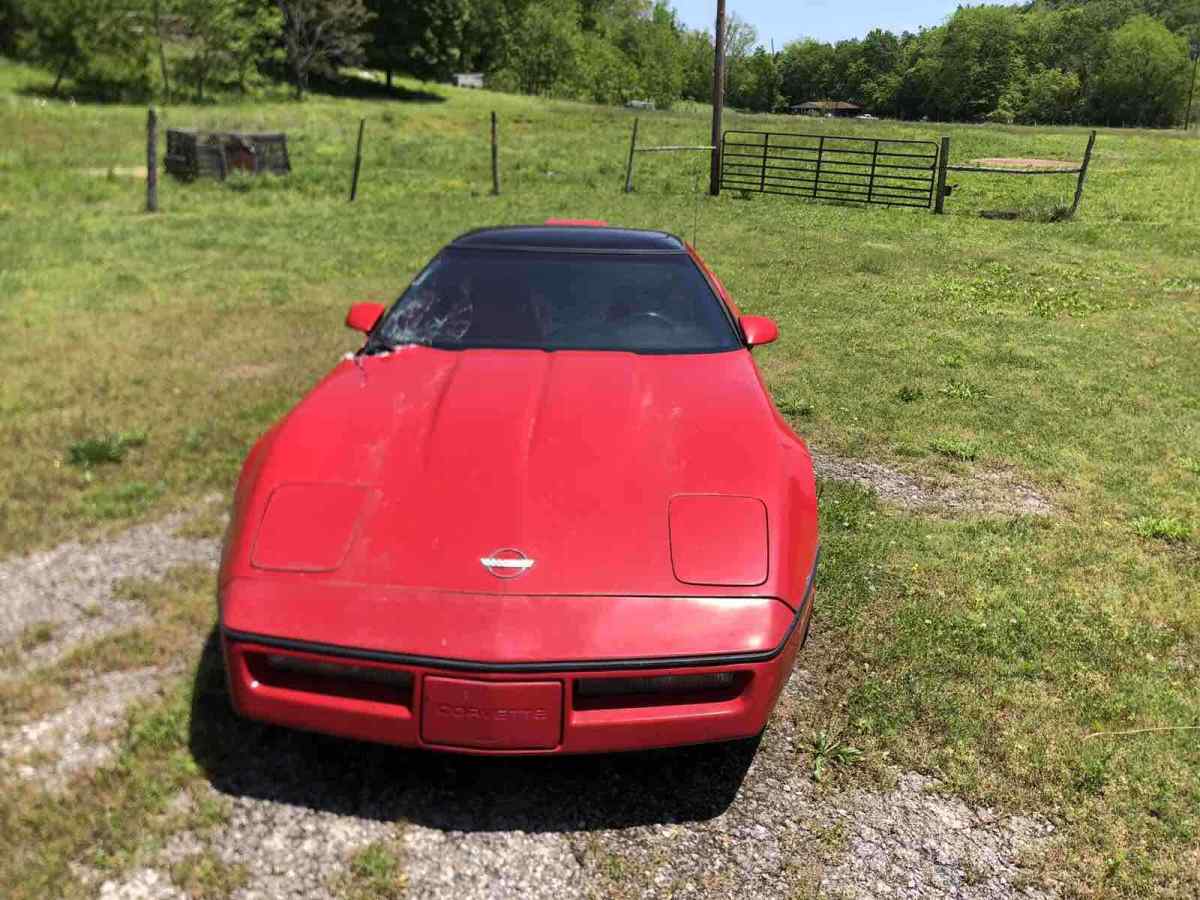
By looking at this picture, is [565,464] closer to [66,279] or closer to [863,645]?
[863,645]

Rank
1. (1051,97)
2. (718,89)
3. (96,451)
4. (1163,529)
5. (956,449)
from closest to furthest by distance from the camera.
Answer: (1163,529) < (96,451) < (956,449) < (718,89) < (1051,97)

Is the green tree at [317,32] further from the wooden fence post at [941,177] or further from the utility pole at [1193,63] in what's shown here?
the utility pole at [1193,63]

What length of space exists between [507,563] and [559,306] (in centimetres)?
160

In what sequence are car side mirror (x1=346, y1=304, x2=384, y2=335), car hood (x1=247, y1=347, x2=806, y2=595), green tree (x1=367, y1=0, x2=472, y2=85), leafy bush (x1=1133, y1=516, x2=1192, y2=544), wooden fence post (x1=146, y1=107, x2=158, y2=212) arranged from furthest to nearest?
green tree (x1=367, y1=0, x2=472, y2=85) → wooden fence post (x1=146, y1=107, x2=158, y2=212) → leafy bush (x1=1133, y1=516, x2=1192, y2=544) → car side mirror (x1=346, y1=304, x2=384, y2=335) → car hood (x1=247, y1=347, x2=806, y2=595)

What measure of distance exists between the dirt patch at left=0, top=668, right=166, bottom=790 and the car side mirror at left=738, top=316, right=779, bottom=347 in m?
2.68

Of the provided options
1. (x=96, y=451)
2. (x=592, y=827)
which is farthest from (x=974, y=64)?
(x=592, y=827)

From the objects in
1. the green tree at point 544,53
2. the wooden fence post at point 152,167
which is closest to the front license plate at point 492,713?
the wooden fence post at point 152,167

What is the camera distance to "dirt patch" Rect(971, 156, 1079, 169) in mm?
24172

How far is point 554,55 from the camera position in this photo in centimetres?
8088

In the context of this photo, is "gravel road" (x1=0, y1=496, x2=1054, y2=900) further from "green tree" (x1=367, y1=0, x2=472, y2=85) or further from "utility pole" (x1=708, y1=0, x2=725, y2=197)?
"green tree" (x1=367, y1=0, x2=472, y2=85)

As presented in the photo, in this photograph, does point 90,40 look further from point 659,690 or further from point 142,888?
point 659,690

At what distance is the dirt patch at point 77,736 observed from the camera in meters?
2.47

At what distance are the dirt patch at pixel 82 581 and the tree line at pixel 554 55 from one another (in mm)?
20617

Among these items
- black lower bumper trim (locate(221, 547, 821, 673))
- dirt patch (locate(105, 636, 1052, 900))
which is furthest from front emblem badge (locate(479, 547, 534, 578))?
dirt patch (locate(105, 636, 1052, 900))
